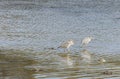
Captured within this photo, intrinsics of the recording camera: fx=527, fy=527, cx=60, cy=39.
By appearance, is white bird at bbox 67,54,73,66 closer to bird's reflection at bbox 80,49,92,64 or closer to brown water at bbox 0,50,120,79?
brown water at bbox 0,50,120,79

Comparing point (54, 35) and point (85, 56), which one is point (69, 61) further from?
→ point (54, 35)

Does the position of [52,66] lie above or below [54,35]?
above

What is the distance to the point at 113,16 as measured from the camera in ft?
61.0

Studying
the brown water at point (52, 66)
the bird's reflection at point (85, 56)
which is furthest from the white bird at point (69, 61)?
the bird's reflection at point (85, 56)

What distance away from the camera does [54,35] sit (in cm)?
1424

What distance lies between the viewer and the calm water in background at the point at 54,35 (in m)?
9.67

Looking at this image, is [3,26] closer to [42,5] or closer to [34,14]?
[34,14]

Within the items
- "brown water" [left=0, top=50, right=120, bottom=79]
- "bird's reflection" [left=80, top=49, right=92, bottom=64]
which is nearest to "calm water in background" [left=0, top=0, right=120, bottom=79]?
"brown water" [left=0, top=50, right=120, bottom=79]

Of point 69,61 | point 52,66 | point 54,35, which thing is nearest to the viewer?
point 52,66

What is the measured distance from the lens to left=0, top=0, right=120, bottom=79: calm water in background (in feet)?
31.7

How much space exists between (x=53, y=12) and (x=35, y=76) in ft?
35.5

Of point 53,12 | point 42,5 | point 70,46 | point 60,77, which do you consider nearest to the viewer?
point 60,77

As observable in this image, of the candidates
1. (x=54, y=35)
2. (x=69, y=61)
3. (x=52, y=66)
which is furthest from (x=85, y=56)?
(x=54, y=35)

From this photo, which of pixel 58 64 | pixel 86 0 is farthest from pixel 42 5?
pixel 58 64
